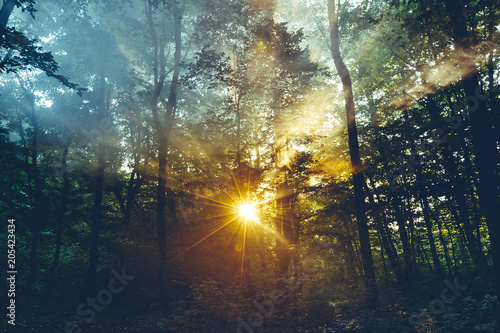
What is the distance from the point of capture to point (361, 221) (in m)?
9.19

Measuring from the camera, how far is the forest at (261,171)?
348 inches

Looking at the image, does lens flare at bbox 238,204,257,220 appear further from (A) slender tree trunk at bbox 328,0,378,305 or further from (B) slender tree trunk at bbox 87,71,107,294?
(B) slender tree trunk at bbox 87,71,107,294

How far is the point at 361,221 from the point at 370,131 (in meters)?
5.00

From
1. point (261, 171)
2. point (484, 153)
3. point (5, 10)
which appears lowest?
point (484, 153)

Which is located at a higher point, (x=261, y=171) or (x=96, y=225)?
(x=261, y=171)

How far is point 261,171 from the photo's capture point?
11273 mm

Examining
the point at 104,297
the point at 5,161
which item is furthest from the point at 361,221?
the point at 5,161

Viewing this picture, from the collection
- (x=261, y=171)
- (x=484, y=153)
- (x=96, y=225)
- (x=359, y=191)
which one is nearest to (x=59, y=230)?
(x=96, y=225)

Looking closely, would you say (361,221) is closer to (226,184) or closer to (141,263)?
(226,184)

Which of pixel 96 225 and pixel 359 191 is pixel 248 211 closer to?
pixel 359 191

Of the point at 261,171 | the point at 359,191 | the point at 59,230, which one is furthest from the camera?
the point at 59,230

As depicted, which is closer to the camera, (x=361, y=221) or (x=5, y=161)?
(x=361, y=221)

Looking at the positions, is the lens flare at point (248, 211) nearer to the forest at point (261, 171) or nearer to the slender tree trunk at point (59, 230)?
the forest at point (261, 171)

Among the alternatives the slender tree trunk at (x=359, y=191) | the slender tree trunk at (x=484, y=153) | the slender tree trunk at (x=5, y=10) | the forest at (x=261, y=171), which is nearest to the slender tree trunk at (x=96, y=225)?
the forest at (x=261, y=171)
